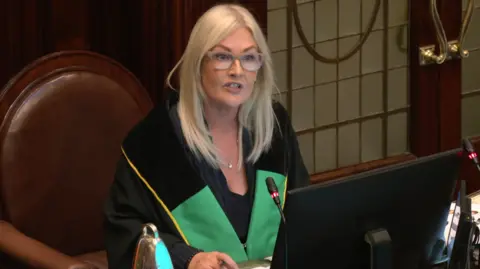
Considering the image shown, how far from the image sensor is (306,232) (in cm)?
170

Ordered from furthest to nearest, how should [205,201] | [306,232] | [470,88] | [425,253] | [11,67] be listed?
[470,88]
[11,67]
[205,201]
[425,253]
[306,232]

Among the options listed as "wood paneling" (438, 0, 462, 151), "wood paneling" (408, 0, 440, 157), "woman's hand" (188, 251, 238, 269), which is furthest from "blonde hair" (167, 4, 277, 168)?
"wood paneling" (438, 0, 462, 151)

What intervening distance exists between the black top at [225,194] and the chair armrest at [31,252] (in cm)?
34

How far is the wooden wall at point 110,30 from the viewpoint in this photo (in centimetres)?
277

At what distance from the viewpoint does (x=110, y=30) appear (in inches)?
115

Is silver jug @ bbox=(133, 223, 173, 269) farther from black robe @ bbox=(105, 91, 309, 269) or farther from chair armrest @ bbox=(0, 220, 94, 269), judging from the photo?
chair armrest @ bbox=(0, 220, 94, 269)

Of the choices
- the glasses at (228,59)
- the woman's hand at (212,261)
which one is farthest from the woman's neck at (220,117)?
the woman's hand at (212,261)

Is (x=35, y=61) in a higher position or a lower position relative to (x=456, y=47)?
higher

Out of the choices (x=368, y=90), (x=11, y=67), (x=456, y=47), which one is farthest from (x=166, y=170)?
(x=456, y=47)

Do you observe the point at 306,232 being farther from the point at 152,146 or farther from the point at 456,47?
the point at 456,47

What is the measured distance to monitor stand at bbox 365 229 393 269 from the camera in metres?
1.76

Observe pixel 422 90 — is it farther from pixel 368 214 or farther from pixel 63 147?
pixel 368 214

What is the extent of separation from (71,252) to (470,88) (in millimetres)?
1770

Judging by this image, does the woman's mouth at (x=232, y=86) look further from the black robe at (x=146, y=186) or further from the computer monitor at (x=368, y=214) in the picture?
the computer monitor at (x=368, y=214)
